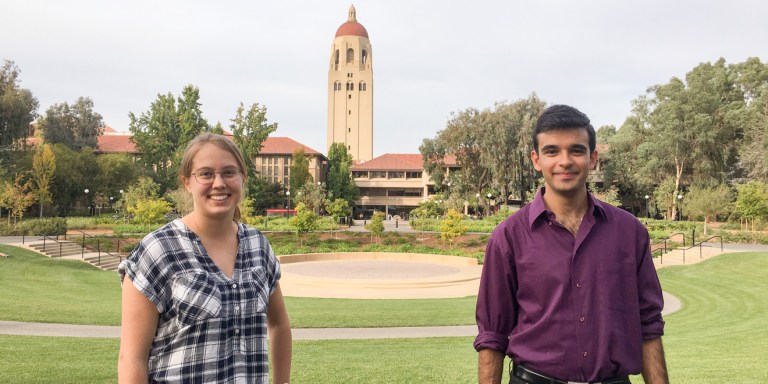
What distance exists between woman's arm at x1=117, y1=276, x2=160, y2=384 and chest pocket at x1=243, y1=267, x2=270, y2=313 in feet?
1.22

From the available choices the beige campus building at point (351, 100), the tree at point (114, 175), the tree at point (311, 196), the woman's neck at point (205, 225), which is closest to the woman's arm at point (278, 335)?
the woman's neck at point (205, 225)

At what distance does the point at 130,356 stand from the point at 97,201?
5973cm

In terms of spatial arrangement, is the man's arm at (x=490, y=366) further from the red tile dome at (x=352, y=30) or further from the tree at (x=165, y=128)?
the red tile dome at (x=352, y=30)

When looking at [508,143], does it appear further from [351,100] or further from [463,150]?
[351,100]

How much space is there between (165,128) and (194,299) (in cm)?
6229

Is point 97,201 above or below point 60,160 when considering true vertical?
below

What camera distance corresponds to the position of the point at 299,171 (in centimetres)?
6925

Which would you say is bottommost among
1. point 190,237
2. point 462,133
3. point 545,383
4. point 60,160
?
point 545,383

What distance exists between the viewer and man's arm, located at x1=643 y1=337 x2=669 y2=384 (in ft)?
7.88

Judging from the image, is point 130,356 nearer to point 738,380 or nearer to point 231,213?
point 231,213

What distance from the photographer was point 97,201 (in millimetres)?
54562

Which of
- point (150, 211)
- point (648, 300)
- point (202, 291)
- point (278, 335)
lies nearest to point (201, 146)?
point (202, 291)

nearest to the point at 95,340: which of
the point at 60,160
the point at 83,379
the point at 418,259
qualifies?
the point at 83,379

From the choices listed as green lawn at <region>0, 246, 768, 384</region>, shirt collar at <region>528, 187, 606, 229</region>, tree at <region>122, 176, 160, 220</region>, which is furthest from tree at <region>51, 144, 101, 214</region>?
shirt collar at <region>528, 187, 606, 229</region>
